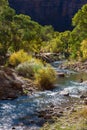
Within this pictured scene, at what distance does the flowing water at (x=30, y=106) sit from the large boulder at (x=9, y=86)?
0.79 m

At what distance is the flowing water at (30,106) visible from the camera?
1912 cm

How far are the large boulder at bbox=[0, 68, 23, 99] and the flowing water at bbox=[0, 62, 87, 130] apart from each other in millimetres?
791

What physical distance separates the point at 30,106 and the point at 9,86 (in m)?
4.33

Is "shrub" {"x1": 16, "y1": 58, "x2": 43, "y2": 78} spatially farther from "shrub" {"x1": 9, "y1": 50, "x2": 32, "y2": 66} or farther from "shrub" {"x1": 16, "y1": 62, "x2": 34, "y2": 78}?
"shrub" {"x1": 9, "y1": 50, "x2": 32, "y2": 66}

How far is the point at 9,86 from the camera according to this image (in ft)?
90.1

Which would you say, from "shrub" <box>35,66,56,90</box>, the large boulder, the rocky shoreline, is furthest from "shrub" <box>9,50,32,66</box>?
the large boulder

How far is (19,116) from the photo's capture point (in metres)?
20.8

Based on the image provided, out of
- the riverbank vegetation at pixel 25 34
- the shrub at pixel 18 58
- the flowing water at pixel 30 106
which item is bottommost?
the flowing water at pixel 30 106

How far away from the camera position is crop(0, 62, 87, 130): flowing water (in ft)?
62.7

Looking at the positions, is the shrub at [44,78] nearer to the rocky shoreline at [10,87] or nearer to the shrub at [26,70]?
the rocky shoreline at [10,87]

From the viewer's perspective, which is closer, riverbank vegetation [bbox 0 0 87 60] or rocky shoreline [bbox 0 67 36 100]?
rocky shoreline [bbox 0 67 36 100]

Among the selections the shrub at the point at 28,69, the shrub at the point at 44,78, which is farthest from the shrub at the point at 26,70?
the shrub at the point at 44,78

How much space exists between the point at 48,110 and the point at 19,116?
2090 mm

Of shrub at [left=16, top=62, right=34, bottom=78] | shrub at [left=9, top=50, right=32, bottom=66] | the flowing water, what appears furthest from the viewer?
shrub at [left=9, top=50, right=32, bottom=66]
